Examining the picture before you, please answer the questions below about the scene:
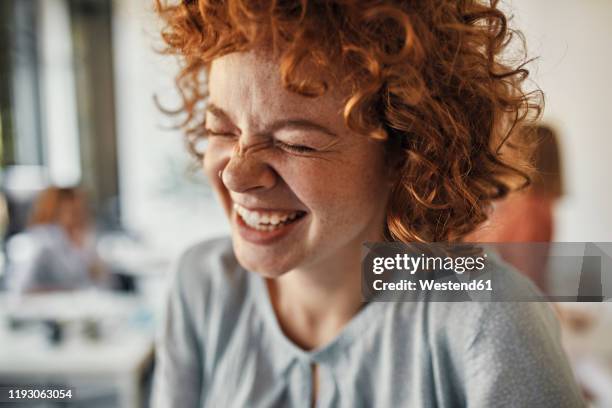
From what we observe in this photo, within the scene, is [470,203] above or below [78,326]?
above

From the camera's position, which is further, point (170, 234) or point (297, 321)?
point (170, 234)

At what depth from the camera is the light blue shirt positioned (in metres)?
0.49

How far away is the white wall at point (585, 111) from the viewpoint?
260cm

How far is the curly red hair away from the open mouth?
10 cm

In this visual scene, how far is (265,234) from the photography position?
1.69 feet

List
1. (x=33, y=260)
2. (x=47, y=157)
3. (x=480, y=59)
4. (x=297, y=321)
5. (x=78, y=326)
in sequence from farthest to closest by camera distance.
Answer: (x=47, y=157)
(x=33, y=260)
(x=78, y=326)
(x=297, y=321)
(x=480, y=59)

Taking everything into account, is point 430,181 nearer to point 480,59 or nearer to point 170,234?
point 480,59

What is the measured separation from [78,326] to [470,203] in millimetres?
1647

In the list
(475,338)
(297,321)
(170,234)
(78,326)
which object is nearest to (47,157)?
(170,234)

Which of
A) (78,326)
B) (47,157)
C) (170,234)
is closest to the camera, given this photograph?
(78,326)

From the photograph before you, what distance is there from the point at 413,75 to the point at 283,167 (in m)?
0.15

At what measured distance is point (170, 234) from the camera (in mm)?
3926

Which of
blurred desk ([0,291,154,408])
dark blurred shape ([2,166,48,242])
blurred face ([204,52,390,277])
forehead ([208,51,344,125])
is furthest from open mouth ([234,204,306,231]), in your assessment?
dark blurred shape ([2,166,48,242])

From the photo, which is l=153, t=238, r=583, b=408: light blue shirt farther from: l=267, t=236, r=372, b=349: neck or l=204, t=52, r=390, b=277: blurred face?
l=204, t=52, r=390, b=277: blurred face
